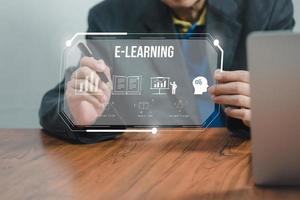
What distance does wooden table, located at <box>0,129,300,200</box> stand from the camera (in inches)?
32.0

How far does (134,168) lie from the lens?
955 mm

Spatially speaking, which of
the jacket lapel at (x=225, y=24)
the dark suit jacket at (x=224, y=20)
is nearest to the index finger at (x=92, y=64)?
the dark suit jacket at (x=224, y=20)

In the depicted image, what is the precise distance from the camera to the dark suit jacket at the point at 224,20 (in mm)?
1516

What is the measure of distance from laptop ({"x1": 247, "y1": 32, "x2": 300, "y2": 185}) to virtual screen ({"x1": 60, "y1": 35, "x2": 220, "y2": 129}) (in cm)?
45

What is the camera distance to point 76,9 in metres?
1.94

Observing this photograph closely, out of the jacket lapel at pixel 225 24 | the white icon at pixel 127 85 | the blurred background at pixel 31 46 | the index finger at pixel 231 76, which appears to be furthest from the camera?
the blurred background at pixel 31 46

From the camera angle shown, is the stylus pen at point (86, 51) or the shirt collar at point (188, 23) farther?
the shirt collar at point (188, 23)

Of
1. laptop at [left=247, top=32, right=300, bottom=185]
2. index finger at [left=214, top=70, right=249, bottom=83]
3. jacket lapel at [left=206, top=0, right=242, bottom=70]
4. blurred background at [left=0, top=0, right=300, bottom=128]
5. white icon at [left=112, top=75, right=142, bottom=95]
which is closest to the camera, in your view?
laptop at [left=247, top=32, right=300, bottom=185]

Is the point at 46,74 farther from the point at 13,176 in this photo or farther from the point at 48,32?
the point at 13,176

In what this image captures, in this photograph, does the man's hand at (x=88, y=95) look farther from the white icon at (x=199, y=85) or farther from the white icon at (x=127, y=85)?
the white icon at (x=199, y=85)

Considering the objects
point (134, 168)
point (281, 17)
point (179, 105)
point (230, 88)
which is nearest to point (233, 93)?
point (230, 88)

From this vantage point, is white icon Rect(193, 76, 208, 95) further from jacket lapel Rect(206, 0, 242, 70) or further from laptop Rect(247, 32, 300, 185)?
laptop Rect(247, 32, 300, 185)

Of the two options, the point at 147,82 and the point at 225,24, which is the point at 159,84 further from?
the point at 225,24

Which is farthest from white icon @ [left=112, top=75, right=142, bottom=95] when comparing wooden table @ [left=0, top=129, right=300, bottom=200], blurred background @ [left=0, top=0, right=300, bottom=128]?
blurred background @ [left=0, top=0, right=300, bottom=128]
